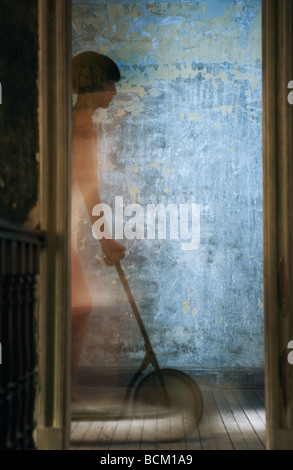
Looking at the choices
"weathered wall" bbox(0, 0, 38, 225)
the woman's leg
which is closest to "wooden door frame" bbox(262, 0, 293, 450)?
"weathered wall" bbox(0, 0, 38, 225)

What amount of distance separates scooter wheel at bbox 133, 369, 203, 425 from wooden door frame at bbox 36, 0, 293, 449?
1.15 metres

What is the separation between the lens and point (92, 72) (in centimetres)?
395

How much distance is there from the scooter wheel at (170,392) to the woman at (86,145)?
0.67 metres

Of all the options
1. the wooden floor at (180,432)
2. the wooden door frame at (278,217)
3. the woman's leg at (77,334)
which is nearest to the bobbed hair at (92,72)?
the woman's leg at (77,334)

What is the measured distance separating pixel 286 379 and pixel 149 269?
1.89 m

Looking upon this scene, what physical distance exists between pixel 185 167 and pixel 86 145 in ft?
2.43

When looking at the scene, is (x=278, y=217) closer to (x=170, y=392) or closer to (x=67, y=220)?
(x=67, y=220)

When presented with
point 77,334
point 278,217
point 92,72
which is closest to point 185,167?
point 92,72

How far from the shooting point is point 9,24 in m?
2.17

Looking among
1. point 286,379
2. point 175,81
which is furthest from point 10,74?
point 175,81

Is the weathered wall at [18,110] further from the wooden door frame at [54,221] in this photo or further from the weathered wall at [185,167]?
the weathered wall at [185,167]

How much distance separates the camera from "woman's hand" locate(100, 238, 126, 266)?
394 centimetres

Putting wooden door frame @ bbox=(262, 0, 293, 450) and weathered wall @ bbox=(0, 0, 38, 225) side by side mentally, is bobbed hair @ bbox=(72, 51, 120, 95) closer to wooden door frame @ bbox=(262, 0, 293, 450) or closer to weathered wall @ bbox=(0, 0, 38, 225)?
weathered wall @ bbox=(0, 0, 38, 225)

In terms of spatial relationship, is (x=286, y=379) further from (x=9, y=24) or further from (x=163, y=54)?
(x=163, y=54)
